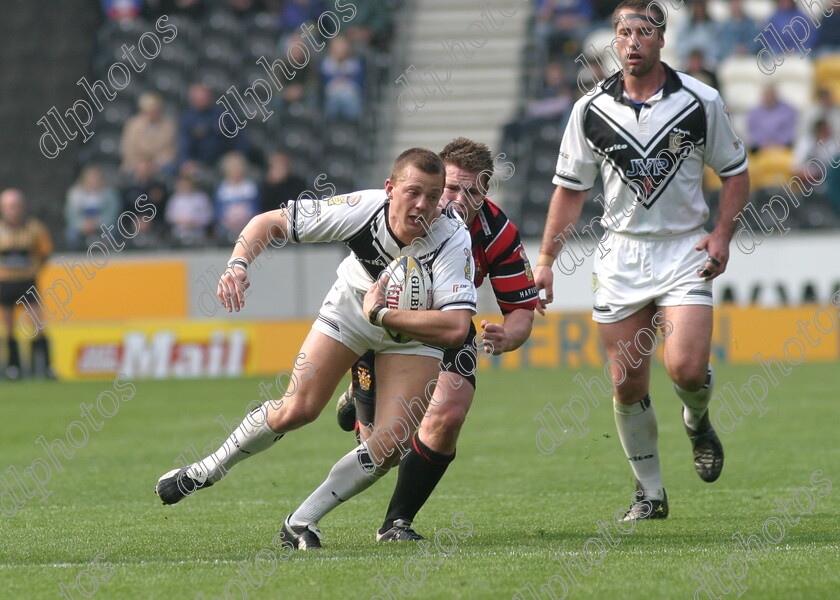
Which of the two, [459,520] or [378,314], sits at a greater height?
[378,314]

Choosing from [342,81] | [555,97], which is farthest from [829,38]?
[342,81]

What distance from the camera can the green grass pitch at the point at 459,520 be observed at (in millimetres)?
4855

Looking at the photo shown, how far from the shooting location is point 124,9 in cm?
2098

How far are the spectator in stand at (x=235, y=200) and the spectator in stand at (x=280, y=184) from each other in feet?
1.13

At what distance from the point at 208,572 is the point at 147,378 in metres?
11.5

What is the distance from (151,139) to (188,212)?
4.91 feet

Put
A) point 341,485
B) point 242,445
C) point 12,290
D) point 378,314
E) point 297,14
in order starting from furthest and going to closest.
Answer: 1. point 297,14
2. point 12,290
3. point 242,445
4. point 341,485
5. point 378,314

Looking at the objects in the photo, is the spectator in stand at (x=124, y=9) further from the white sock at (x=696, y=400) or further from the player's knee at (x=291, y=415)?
the player's knee at (x=291, y=415)

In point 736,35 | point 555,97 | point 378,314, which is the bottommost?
point 378,314

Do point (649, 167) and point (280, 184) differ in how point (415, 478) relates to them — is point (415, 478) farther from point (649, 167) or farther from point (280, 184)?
point (280, 184)

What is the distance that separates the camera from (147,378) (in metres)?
16.3

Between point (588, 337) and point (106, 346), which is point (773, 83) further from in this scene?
point (106, 346)

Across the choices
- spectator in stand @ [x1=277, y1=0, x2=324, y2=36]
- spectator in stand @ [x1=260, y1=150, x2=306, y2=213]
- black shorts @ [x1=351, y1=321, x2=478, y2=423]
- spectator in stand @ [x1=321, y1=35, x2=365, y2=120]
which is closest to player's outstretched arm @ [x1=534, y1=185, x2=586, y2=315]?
black shorts @ [x1=351, y1=321, x2=478, y2=423]

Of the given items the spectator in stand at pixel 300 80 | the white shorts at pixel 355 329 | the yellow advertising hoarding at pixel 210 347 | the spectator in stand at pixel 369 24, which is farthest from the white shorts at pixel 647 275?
the spectator in stand at pixel 369 24
